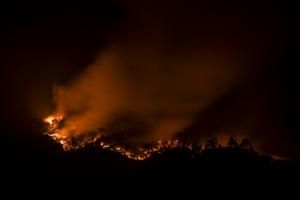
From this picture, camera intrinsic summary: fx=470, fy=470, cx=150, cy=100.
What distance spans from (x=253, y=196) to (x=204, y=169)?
1.90 metres

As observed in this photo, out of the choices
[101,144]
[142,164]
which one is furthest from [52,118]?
[142,164]

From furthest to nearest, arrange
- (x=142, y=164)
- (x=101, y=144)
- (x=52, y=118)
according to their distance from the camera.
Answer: (x=52, y=118) < (x=101, y=144) < (x=142, y=164)

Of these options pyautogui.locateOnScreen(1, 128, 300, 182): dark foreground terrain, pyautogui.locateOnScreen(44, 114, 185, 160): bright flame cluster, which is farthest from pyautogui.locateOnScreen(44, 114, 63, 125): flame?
pyautogui.locateOnScreen(1, 128, 300, 182): dark foreground terrain

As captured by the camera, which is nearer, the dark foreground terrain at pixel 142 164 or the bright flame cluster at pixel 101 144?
the dark foreground terrain at pixel 142 164

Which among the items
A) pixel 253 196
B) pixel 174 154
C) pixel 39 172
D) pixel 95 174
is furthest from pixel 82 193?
pixel 253 196

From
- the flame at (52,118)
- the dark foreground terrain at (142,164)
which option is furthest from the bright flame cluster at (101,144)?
the dark foreground terrain at (142,164)

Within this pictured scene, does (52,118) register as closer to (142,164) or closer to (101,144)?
(101,144)

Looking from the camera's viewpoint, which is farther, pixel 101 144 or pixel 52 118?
pixel 52 118

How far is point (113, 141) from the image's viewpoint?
20484 mm

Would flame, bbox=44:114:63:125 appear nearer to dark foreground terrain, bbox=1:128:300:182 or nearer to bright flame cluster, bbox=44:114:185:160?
bright flame cluster, bbox=44:114:185:160

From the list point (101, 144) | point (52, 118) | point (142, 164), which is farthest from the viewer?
point (52, 118)

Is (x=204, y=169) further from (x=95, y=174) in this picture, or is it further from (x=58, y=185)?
(x=58, y=185)

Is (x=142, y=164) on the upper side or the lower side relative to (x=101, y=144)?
lower

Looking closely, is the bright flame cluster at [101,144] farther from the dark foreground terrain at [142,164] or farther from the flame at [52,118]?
the dark foreground terrain at [142,164]
